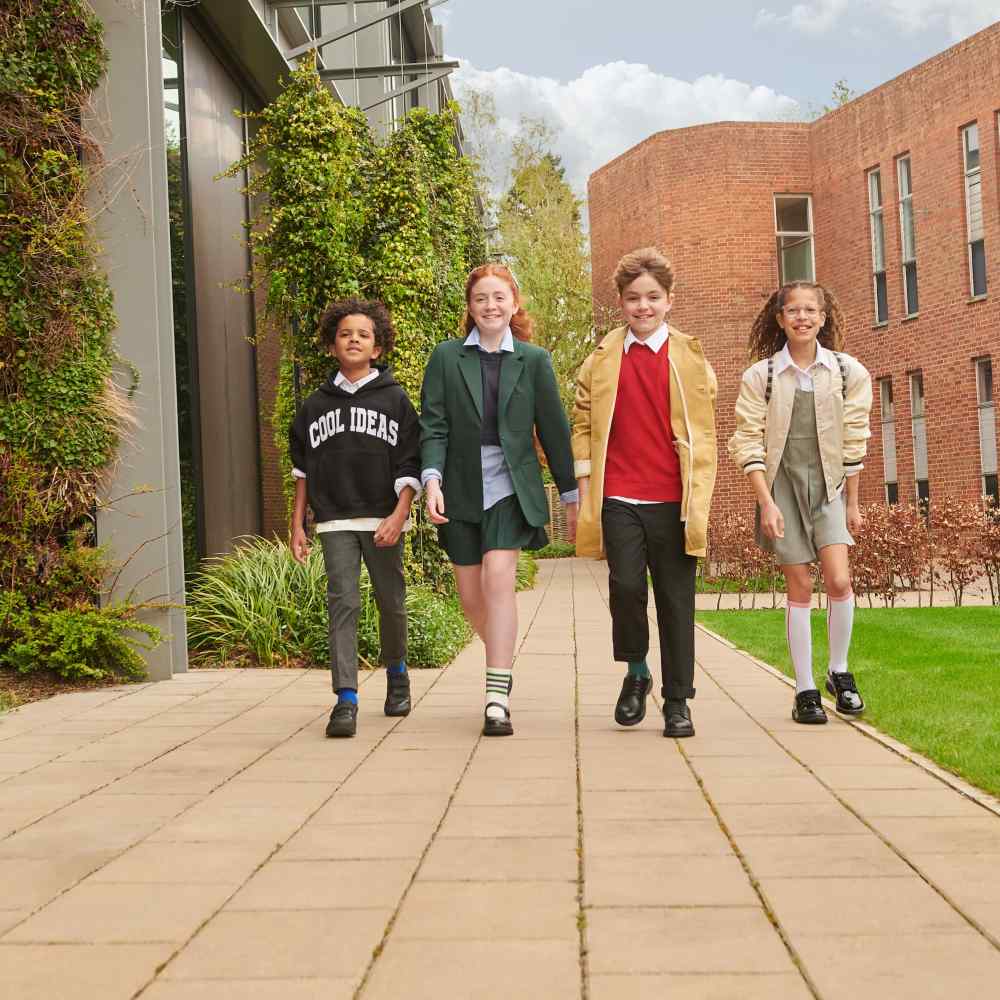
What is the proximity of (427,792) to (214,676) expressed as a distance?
374cm

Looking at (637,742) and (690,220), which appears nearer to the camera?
(637,742)

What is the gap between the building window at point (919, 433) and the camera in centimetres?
2323

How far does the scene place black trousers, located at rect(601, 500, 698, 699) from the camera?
18.2 ft

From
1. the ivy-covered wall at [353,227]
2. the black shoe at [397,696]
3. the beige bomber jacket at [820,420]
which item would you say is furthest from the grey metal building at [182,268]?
the beige bomber jacket at [820,420]

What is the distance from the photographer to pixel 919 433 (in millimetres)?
23375

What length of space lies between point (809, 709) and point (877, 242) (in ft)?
66.7

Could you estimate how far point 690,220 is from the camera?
26.1m

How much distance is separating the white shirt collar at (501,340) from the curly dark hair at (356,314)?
0.48m

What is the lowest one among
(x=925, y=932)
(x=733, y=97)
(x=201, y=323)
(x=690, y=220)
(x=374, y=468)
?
(x=925, y=932)

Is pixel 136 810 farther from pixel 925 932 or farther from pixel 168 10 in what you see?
pixel 168 10

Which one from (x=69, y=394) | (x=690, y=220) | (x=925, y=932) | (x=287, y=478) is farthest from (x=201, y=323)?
(x=690, y=220)

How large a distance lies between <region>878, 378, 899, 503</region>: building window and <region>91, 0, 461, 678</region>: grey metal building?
39.7ft

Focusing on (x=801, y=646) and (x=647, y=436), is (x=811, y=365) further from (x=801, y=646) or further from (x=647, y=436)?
(x=801, y=646)

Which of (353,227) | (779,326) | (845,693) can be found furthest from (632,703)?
(353,227)
